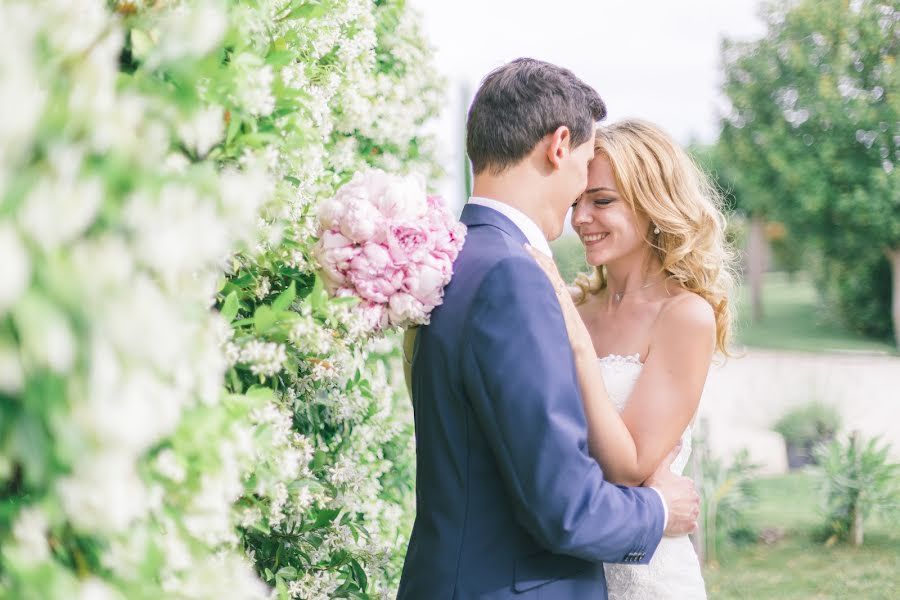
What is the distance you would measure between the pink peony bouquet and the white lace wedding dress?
1.04 m

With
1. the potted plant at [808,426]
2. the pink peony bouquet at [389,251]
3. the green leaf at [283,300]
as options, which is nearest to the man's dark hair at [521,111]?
the pink peony bouquet at [389,251]

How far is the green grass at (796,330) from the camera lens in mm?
25031

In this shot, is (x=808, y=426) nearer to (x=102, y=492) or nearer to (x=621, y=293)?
(x=621, y=293)

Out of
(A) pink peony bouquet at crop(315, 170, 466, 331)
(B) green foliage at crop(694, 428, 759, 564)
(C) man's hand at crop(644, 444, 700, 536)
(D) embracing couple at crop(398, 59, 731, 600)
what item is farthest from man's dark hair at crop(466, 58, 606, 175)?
(B) green foliage at crop(694, 428, 759, 564)

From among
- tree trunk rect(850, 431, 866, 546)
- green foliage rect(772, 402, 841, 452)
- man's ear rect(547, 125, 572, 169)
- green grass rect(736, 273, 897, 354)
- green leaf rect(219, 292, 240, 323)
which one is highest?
man's ear rect(547, 125, 572, 169)

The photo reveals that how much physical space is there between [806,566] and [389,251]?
6199 millimetres

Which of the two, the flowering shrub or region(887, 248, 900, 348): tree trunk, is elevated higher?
the flowering shrub

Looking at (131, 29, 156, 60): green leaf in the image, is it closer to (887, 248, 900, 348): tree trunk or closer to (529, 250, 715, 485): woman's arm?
(529, 250, 715, 485): woman's arm

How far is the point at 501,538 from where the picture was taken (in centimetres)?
222

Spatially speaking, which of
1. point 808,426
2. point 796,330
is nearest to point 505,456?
point 808,426

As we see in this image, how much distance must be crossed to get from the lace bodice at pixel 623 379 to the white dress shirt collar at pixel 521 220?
80 cm

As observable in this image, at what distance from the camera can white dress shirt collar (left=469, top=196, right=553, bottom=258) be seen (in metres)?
2.39

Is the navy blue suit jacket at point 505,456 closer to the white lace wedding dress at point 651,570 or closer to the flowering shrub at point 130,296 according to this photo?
the flowering shrub at point 130,296

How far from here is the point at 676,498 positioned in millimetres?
2680
